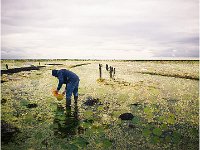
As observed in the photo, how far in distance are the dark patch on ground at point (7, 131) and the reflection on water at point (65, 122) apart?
158 cm

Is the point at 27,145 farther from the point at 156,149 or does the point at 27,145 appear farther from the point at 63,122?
the point at 156,149

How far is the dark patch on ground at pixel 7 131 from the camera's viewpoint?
26.9 ft

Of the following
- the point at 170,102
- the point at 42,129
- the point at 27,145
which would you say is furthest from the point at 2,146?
the point at 170,102

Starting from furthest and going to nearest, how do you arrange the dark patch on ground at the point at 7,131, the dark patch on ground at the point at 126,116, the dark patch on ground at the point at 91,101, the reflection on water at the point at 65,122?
the dark patch on ground at the point at 91,101, the dark patch on ground at the point at 126,116, the reflection on water at the point at 65,122, the dark patch on ground at the point at 7,131

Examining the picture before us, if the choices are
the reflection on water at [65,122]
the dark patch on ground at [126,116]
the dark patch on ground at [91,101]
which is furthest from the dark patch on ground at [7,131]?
the dark patch on ground at [91,101]

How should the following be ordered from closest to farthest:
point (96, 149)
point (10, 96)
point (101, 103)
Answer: point (96, 149) → point (101, 103) → point (10, 96)

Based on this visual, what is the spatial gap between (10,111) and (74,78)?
3643mm

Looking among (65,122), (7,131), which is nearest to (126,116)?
(65,122)

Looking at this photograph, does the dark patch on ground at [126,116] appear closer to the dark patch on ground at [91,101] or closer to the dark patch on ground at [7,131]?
the dark patch on ground at [91,101]

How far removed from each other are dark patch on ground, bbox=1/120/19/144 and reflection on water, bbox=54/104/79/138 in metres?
1.58

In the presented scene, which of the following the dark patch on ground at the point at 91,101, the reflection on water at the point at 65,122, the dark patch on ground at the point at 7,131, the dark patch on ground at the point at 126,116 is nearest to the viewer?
the dark patch on ground at the point at 7,131

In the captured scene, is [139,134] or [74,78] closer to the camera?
[139,134]

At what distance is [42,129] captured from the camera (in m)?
9.21

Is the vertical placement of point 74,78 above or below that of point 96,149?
above
